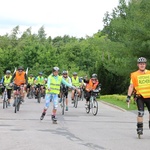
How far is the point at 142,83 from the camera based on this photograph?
12.5 m

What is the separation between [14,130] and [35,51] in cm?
5196

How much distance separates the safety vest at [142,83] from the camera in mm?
12477

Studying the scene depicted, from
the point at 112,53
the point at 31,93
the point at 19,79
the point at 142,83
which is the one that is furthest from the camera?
the point at 112,53

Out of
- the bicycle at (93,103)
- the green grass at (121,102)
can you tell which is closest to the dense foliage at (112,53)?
the green grass at (121,102)

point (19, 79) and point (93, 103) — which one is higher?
point (19, 79)

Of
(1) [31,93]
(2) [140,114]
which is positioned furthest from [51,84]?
(1) [31,93]

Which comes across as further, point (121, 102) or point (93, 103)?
point (121, 102)

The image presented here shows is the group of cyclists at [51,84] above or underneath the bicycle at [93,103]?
above

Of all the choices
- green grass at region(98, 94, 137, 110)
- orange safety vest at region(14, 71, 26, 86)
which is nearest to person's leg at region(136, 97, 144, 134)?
orange safety vest at region(14, 71, 26, 86)

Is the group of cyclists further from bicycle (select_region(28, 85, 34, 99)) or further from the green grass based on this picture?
the green grass

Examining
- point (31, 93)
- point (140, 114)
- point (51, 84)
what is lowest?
point (140, 114)

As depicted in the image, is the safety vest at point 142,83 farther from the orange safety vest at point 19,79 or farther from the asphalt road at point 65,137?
the orange safety vest at point 19,79

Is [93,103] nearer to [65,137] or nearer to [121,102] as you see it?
[65,137]

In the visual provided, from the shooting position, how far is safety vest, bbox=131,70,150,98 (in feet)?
40.9
